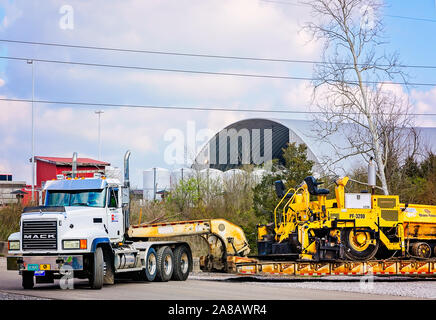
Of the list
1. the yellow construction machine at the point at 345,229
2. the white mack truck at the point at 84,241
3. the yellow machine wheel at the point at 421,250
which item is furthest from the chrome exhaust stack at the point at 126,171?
the yellow machine wheel at the point at 421,250

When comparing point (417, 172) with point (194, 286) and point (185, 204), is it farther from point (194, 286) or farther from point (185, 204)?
point (194, 286)

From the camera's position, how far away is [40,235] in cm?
1783

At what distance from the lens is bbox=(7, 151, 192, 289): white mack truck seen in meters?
17.7

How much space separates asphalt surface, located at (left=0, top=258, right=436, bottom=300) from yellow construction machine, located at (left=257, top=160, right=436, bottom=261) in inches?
38.0

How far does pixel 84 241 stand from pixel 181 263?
5.32m

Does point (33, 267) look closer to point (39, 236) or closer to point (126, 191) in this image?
point (39, 236)

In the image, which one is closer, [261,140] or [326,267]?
[326,267]

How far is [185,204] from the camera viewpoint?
43781mm

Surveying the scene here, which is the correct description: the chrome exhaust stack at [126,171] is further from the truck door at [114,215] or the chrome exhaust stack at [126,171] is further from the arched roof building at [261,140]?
the arched roof building at [261,140]

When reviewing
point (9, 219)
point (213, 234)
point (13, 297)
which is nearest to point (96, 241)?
point (13, 297)

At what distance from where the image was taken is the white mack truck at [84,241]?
17.7 m

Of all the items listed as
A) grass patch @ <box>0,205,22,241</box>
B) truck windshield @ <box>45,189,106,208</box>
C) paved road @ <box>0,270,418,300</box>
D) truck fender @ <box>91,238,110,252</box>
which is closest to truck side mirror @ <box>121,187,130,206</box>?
truck windshield @ <box>45,189,106,208</box>

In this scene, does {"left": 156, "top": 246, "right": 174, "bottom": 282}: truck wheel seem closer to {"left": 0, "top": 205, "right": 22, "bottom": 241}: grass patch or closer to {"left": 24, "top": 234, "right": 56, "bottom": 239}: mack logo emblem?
{"left": 24, "top": 234, "right": 56, "bottom": 239}: mack logo emblem
